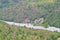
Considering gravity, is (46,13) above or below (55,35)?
below

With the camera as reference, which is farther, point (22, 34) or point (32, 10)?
point (32, 10)

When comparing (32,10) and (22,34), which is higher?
(22,34)

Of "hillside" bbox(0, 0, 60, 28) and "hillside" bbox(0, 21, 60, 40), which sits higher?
"hillside" bbox(0, 21, 60, 40)

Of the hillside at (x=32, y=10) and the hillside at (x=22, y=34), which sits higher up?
the hillside at (x=22, y=34)

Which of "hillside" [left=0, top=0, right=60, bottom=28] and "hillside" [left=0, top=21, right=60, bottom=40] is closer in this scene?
"hillside" [left=0, top=21, right=60, bottom=40]

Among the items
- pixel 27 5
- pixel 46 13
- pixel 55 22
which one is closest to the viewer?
pixel 55 22

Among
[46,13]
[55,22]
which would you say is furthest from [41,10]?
[55,22]

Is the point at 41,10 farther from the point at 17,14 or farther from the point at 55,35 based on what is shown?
the point at 55,35

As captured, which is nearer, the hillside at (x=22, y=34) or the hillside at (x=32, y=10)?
the hillside at (x=22, y=34)
